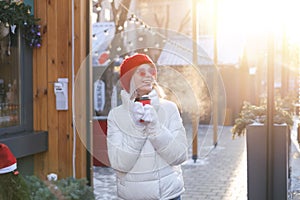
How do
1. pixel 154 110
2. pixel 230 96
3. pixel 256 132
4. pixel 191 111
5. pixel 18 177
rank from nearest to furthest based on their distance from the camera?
1. pixel 18 177
2. pixel 154 110
3. pixel 191 111
4. pixel 256 132
5. pixel 230 96

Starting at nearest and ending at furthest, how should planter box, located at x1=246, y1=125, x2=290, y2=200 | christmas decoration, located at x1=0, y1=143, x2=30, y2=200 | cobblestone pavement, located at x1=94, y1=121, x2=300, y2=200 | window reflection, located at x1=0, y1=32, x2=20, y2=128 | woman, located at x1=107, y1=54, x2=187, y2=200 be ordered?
christmas decoration, located at x1=0, y1=143, x2=30, y2=200 → woman, located at x1=107, y1=54, x2=187, y2=200 → planter box, located at x1=246, y1=125, x2=290, y2=200 → window reflection, located at x1=0, y1=32, x2=20, y2=128 → cobblestone pavement, located at x1=94, y1=121, x2=300, y2=200

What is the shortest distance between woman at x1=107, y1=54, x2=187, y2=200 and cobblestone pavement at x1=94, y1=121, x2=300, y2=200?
3001mm

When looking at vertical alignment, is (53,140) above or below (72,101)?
below

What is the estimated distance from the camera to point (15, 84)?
3.93 metres

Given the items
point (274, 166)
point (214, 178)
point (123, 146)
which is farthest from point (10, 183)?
point (214, 178)

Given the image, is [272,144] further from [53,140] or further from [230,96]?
[230,96]

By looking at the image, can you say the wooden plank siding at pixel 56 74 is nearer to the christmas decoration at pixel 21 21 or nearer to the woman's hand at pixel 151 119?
the christmas decoration at pixel 21 21

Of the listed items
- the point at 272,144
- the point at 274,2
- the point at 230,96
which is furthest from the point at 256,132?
the point at 230,96

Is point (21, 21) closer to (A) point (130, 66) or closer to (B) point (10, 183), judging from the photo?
(A) point (130, 66)

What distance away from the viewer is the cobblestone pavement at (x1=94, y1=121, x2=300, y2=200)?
19.8 feet

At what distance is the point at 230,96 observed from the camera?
17688 millimetres

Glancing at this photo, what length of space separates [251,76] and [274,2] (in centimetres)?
1588

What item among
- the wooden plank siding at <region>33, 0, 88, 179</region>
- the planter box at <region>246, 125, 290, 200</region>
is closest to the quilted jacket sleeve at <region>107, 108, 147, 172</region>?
the planter box at <region>246, 125, 290, 200</region>

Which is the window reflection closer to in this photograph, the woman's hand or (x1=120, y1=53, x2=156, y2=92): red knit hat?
(x1=120, y1=53, x2=156, y2=92): red knit hat
